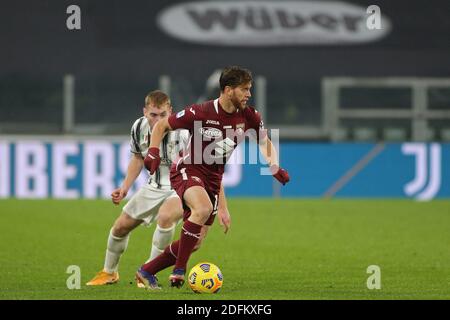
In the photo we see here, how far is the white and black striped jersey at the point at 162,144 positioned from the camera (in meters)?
9.68

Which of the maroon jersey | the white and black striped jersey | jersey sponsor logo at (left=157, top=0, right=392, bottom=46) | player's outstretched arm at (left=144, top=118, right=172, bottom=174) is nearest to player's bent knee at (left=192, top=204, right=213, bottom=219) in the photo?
the maroon jersey

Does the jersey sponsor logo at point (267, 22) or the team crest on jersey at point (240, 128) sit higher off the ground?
the jersey sponsor logo at point (267, 22)

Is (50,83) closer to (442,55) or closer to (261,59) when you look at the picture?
(261,59)

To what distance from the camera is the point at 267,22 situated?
2534 centimetres

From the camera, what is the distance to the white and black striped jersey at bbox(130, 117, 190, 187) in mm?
9680

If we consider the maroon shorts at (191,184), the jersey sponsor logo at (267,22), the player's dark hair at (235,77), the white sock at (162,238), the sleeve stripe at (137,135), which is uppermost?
the jersey sponsor logo at (267,22)

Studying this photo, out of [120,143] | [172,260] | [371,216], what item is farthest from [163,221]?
[120,143]

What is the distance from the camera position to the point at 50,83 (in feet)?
77.7

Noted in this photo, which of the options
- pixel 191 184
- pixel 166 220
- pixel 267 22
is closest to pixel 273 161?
pixel 191 184

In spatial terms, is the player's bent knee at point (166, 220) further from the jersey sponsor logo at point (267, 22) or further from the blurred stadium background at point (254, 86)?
the jersey sponsor logo at point (267, 22)

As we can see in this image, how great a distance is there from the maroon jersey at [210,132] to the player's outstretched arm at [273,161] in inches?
8.4

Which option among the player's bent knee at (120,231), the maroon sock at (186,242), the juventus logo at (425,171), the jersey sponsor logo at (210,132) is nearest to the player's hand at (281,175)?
the jersey sponsor logo at (210,132)

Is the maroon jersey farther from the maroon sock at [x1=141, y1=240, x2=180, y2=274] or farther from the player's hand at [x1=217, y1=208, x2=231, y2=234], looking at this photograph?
the maroon sock at [x1=141, y1=240, x2=180, y2=274]

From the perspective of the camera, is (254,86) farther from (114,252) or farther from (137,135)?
(114,252)
